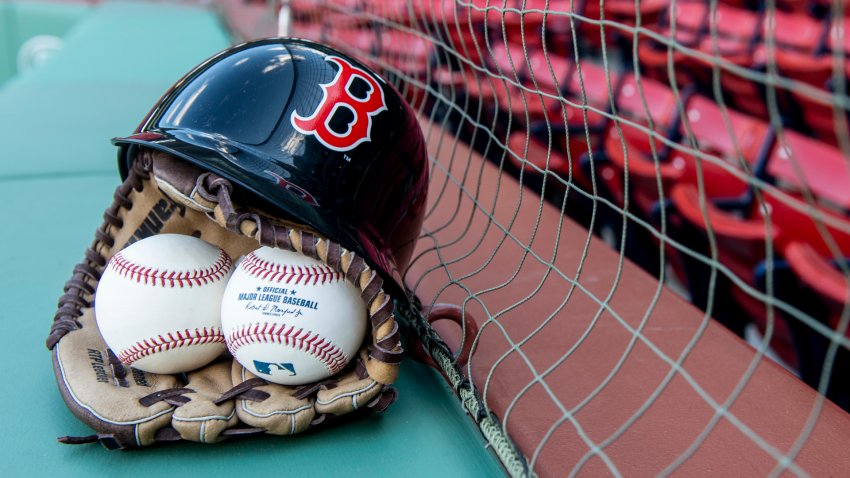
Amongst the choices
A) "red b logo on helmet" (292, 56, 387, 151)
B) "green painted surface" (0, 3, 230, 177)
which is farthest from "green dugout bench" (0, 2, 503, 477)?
"red b logo on helmet" (292, 56, 387, 151)

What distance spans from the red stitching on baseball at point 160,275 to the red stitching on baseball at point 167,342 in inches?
2.8

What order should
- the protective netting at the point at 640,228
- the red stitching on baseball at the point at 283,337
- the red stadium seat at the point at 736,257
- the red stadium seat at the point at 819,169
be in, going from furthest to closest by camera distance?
the red stadium seat at the point at 819,169 < the red stadium seat at the point at 736,257 < the red stitching on baseball at the point at 283,337 < the protective netting at the point at 640,228

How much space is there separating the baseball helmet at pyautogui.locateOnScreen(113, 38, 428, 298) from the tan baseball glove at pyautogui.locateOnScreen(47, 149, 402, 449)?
4cm

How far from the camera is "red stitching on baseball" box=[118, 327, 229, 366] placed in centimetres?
98

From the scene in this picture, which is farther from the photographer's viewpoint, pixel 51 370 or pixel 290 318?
pixel 51 370

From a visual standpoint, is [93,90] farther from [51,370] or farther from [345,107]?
[345,107]

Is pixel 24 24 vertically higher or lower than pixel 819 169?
lower

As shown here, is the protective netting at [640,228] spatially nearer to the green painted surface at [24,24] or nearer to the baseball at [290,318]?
the baseball at [290,318]

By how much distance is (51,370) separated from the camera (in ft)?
3.51

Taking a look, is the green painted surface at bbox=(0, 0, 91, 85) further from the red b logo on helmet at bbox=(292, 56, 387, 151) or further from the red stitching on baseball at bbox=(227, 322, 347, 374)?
the red stitching on baseball at bbox=(227, 322, 347, 374)

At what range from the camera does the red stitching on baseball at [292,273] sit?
96cm

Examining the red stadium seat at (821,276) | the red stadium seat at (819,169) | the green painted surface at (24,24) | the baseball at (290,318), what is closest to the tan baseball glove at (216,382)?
the baseball at (290,318)

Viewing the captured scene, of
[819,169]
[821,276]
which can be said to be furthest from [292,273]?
[819,169]

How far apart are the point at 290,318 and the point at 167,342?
0.63ft
